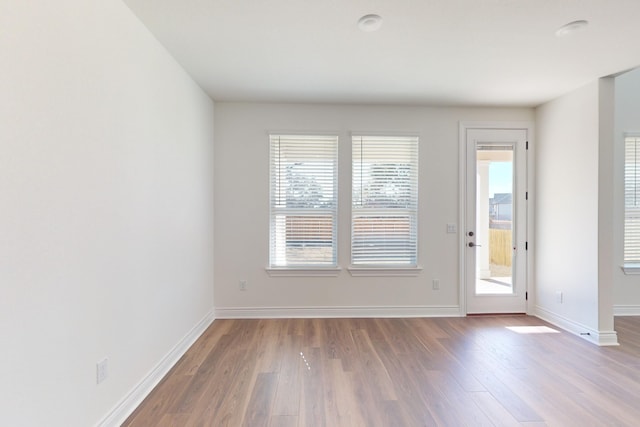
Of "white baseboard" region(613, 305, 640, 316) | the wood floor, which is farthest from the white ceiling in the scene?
"white baseboard" region(613, 305, 640, 316)

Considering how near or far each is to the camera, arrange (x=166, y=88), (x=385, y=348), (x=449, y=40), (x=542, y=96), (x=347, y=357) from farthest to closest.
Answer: (x=542, y=96)
(x=385, y=348)
(x=347, y=357)
(x=166, y=88)
(x=449, y=40)

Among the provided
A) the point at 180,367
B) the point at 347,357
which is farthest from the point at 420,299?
the point at 180,367

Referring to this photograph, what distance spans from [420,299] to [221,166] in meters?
3.04

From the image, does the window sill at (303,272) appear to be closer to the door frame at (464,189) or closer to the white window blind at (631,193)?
the door frame at (464,189)

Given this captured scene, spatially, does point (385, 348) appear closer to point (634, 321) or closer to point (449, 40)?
point (449, 40)

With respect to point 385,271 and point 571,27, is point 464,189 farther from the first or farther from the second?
point 571,27

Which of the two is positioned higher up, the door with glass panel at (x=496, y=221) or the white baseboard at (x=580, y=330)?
the door with glass panel at (x=496, y=221)

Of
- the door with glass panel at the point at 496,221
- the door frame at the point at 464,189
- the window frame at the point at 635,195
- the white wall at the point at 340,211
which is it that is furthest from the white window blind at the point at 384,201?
the window frame at the point at 635,195

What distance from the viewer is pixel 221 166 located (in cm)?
374

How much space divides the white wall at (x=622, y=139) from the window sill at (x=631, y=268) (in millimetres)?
49

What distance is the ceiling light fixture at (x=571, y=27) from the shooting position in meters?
2.11

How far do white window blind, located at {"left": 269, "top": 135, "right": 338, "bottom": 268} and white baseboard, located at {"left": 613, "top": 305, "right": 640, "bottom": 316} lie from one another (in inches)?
150

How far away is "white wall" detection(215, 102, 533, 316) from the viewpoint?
3.75 meters

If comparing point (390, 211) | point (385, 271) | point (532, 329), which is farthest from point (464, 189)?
point (532, 329)
